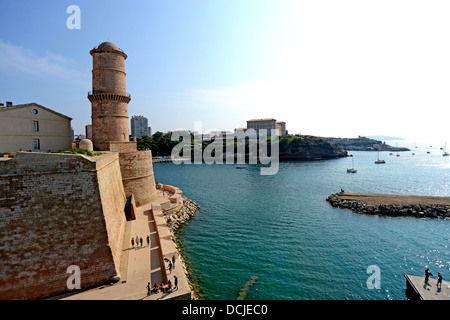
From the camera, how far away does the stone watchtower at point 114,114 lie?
72.9 feet

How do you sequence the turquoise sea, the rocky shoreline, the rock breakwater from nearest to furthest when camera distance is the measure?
the turquoise sea < the rocky shoreline < the rock breakwater

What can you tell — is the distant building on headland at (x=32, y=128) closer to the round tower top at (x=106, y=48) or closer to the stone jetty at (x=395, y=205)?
the round tower top at (x=106, y=48)

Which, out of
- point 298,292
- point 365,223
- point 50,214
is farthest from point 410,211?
point 50,214

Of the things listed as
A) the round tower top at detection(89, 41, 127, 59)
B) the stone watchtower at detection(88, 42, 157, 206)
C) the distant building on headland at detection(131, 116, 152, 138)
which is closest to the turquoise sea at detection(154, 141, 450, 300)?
the stone watchtower at detection(88, 42, 157, 206)

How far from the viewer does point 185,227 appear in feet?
73.3

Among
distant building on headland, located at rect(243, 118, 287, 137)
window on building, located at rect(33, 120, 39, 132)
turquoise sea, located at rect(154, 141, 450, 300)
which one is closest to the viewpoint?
turquoise sea, located at rect(154, 141, 450, 300)

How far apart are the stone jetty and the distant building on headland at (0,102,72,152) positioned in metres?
30.1

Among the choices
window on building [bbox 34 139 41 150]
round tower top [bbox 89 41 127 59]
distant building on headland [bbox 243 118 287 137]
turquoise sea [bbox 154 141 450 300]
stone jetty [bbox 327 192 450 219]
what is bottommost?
turquoise sea [bbox 154 141 450 300]

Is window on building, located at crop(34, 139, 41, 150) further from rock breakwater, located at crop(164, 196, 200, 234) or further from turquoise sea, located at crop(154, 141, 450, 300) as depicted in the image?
turquoise sea, located at crop(154, 141, 450, 300)

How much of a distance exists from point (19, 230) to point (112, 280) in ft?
15.3

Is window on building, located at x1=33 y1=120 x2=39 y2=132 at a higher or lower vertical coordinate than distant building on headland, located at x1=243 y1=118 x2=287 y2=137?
lower

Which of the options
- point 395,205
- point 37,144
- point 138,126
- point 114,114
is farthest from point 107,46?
point 138,126

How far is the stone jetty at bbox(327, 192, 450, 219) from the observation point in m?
26.5

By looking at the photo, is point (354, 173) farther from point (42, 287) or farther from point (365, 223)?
point (42, 287)
